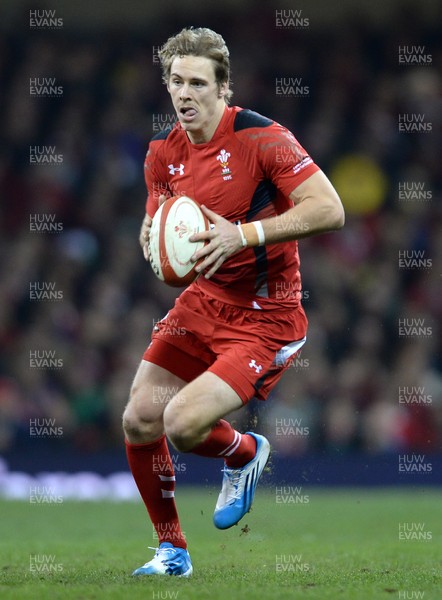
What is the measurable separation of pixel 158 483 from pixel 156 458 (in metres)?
0.15

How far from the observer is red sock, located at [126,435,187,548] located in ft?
20.5

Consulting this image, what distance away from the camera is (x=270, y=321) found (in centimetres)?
626

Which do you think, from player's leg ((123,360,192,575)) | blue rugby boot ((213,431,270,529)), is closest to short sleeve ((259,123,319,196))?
player's leg ((123,360,192,575))

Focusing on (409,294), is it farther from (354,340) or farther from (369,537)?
(369,537)

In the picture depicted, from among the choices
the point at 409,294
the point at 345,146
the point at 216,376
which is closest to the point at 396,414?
the point at 409,294

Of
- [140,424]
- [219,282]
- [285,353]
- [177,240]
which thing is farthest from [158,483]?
[177,240]

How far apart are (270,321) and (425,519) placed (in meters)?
4.32

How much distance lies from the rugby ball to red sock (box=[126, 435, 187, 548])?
3.20 ft

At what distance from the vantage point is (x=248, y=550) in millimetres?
7805

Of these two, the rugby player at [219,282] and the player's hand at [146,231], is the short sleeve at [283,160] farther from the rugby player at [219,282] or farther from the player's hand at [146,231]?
the player's hand at [146,231]

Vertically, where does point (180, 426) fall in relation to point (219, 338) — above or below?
below

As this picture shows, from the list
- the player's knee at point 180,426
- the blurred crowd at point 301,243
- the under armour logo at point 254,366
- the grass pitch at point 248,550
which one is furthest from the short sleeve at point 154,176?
the blurred crowd at point 301,243

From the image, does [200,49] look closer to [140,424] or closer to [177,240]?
[177,240]

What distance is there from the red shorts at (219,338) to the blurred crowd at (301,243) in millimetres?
5496
